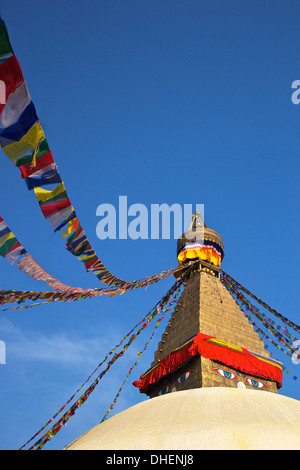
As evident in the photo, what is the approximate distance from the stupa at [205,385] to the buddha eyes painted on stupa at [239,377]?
0.03 metres

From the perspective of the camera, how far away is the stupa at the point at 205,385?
4.45 meters

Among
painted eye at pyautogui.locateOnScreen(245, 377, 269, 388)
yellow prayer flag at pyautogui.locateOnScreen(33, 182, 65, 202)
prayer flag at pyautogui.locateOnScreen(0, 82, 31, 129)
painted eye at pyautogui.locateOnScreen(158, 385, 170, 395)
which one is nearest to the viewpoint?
prayer flag at pyautogui.locateOnScreen(0, 82, 31, 129)

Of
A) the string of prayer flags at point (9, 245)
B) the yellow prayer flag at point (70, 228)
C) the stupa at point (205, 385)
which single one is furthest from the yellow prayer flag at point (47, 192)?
the stupa at point (205, 385)

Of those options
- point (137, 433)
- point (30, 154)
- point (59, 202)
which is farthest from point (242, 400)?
point (30, 154)

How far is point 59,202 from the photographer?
→ 5.72 meters

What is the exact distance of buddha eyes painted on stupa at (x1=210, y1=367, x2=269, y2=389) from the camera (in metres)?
9.26

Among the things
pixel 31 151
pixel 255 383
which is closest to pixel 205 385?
pixel 255 383

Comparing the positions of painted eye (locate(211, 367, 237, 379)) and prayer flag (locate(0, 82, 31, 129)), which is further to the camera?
painted eye (locate(211, 367, 237, 379))

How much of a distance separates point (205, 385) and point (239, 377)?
4.44 feet

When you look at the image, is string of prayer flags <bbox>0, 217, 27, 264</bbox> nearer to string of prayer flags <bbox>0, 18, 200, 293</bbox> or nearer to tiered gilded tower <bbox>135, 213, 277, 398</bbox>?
string of prayer flags <bbox>0, 18, 200, 293</bbox>

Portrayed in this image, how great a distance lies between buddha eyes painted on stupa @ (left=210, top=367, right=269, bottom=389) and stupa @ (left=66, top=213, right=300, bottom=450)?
0.03m

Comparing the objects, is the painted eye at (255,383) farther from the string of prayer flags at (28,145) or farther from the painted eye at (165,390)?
the string of prayer flags at (28,145)

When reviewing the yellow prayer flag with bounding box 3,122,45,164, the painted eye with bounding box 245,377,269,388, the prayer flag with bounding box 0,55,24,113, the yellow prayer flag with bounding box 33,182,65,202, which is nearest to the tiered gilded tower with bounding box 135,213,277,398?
the painted eye with bounding box 245,377,269,388

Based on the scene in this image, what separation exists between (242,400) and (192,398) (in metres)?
0.89
